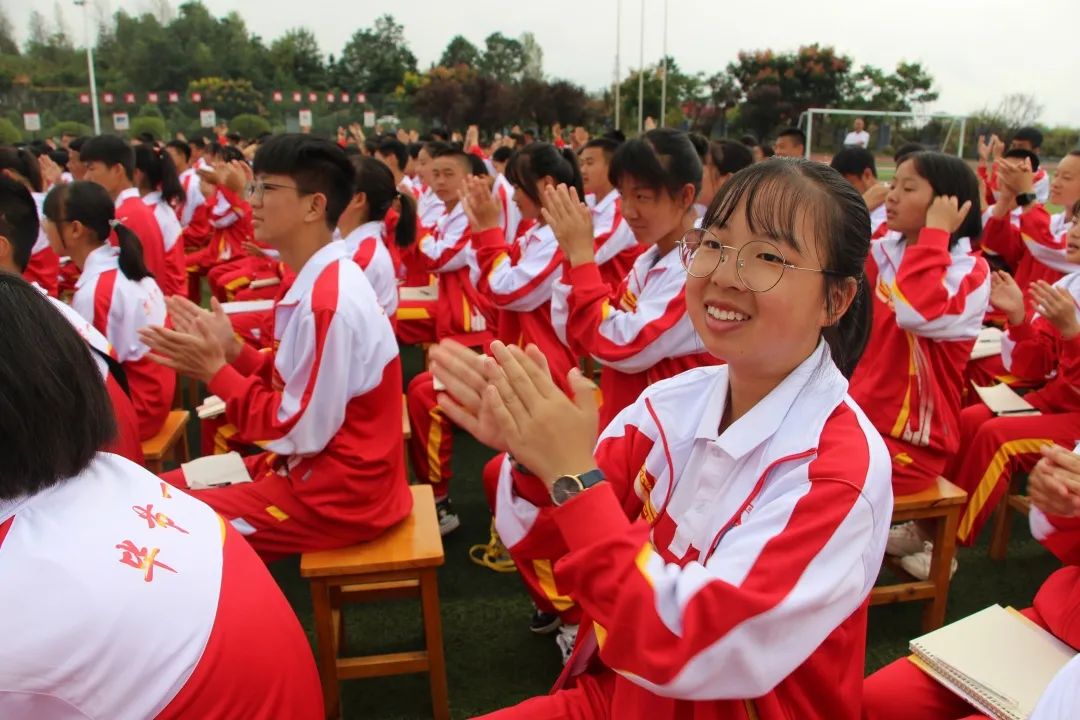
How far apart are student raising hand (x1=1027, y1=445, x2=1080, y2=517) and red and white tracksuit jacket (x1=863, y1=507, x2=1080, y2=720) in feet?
0.26

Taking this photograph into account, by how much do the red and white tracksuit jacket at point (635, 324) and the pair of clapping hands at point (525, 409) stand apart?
1332 mm

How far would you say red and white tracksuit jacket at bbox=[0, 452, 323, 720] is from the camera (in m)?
1.07

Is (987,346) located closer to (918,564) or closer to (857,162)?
(918,564)

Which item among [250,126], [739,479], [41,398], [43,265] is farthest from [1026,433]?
[250,126]

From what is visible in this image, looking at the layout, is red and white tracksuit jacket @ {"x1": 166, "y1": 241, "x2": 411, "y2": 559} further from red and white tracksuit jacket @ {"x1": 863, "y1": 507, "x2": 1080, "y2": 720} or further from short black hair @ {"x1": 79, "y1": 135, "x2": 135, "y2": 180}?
short black hair @ {"x1": 79, "y1": 135, "x2": 135, "y2": 180}

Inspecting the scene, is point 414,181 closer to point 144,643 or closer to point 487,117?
point 144,643

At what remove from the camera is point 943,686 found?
166 cm

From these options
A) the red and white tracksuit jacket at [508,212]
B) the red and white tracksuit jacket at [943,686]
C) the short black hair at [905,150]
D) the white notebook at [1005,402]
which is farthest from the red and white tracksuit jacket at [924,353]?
the red and white tracksuit jacket at [508,212]

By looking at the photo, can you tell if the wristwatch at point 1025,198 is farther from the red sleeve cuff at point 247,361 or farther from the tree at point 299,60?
the tree at point 299,60

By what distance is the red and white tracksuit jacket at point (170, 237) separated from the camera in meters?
5.71

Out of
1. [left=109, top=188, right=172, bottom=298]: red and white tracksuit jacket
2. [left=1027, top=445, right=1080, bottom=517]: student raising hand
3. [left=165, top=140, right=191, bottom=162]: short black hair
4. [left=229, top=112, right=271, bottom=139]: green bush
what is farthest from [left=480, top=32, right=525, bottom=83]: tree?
[left=1027, top=445, right=1080, bottom=517]: student raising hand

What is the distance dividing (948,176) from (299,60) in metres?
37.9

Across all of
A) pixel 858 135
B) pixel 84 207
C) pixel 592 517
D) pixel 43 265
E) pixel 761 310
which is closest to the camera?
pixel 592 517

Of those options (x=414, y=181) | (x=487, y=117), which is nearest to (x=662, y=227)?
(x=414, y=181)
